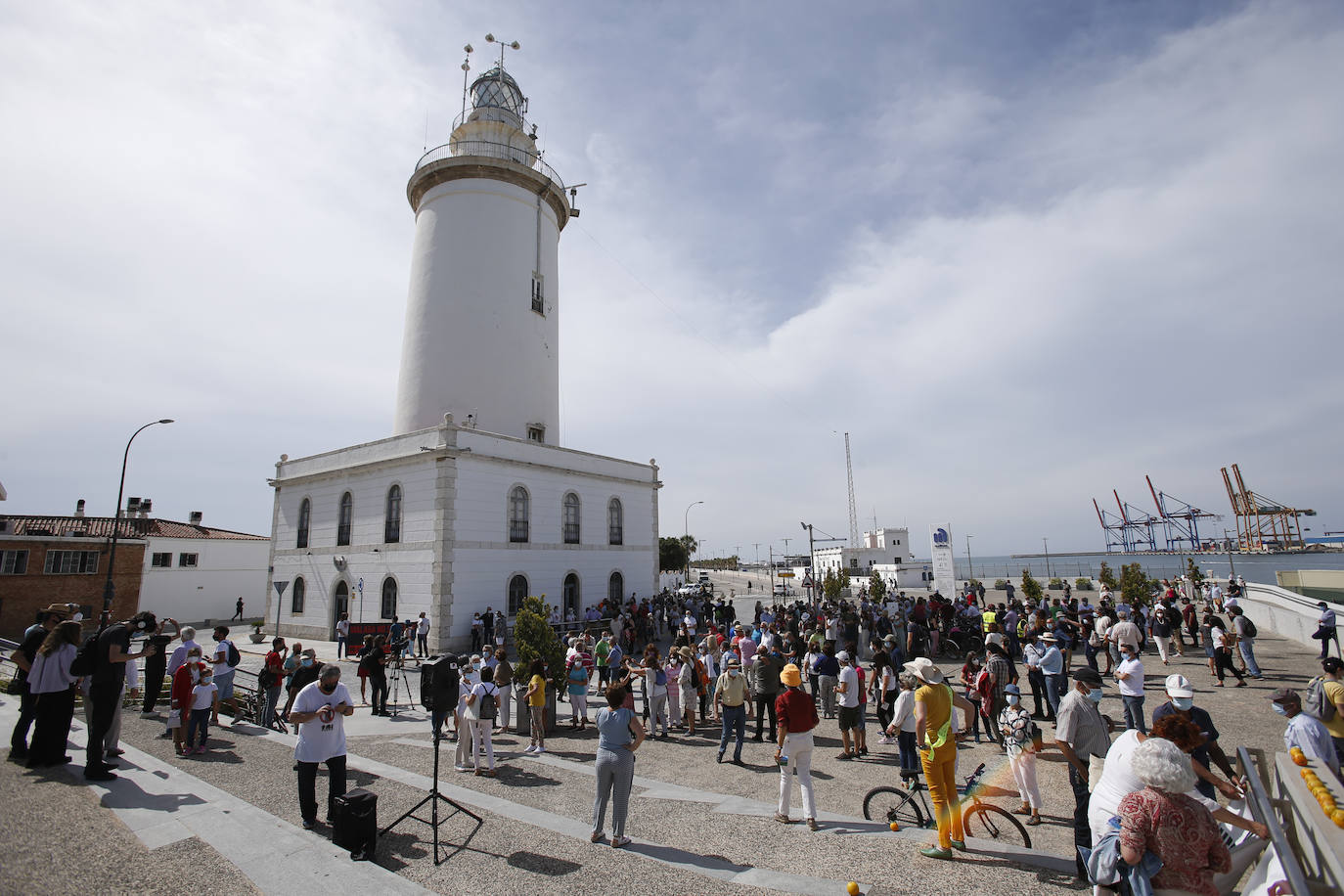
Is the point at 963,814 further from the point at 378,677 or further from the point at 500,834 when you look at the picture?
the point at 378,677

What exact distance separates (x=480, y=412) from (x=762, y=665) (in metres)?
19.2

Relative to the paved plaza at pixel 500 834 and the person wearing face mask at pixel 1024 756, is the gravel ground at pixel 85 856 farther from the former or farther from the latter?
the person wearing face mask at pixel 1024 756

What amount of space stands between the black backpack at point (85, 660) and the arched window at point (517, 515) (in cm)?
1556

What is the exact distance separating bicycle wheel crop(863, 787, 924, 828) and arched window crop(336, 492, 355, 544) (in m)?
22.3

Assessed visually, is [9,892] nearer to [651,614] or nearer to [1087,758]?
[1087,758]

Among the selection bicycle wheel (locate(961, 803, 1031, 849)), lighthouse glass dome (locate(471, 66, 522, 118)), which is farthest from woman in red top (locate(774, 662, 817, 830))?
lighthouse glass dome (locate(471, 66, 522, 118))

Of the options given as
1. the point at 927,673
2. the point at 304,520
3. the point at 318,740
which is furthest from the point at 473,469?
the point at 927,673

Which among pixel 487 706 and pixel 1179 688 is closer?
pixel 1179 688

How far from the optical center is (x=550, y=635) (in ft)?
38.1

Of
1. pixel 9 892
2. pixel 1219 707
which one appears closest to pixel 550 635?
pixel 9 892

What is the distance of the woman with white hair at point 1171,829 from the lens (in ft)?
10.9

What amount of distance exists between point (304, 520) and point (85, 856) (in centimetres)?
2325

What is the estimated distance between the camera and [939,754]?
5801 mm

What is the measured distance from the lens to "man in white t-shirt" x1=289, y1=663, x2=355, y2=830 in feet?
19.0
